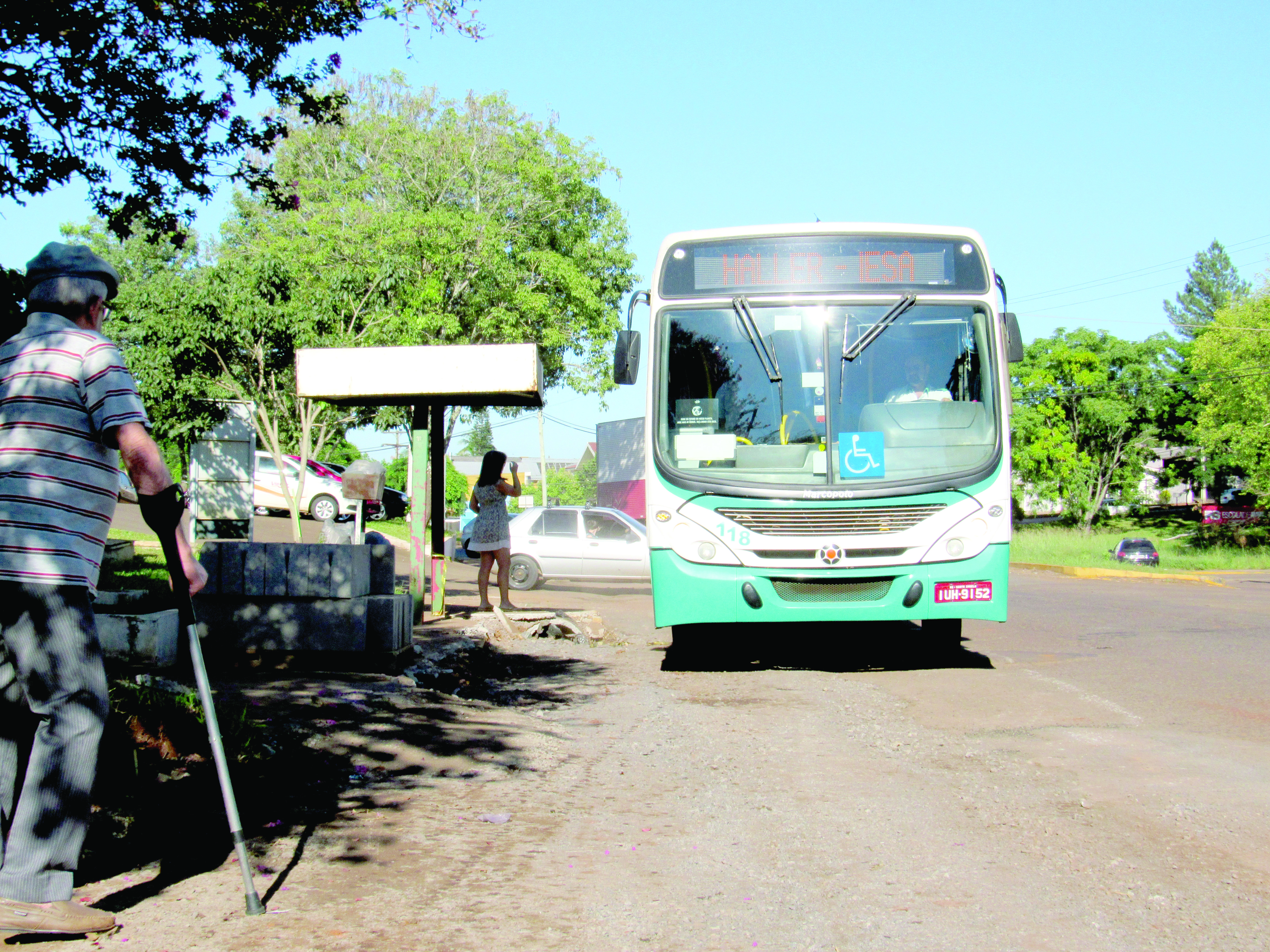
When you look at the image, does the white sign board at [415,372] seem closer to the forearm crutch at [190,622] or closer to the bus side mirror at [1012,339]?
the bus side mirror at [1012,339]

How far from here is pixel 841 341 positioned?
8703 millimetres

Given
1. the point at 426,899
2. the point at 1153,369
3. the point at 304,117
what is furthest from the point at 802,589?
the point at 1153,369

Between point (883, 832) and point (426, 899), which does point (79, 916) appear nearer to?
point (426, 899)

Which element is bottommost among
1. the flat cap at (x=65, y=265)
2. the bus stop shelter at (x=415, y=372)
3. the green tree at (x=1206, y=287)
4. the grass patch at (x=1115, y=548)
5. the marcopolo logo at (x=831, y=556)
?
the grass patch at (x=1115, y=548)

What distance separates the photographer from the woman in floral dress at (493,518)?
39.8 feet

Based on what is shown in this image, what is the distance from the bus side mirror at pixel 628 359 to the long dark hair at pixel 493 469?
11.3 ft

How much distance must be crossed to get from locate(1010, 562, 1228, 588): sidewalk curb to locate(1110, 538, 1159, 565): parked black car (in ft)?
15.0

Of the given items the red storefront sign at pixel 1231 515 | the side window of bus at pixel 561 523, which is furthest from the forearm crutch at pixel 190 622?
the red storefront sign at pixel 1231 515

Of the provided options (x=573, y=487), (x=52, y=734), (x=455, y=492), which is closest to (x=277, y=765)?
(x=52, y=734)

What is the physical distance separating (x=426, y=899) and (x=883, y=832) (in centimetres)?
179

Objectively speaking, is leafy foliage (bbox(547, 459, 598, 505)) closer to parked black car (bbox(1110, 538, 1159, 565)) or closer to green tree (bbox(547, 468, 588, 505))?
green tree (bbox(547, 468, 588, 505))

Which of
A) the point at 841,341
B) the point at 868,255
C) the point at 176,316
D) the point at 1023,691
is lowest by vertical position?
the point at 1023,691

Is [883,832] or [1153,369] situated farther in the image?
[1153,369]

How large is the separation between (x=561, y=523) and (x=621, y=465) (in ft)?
103
